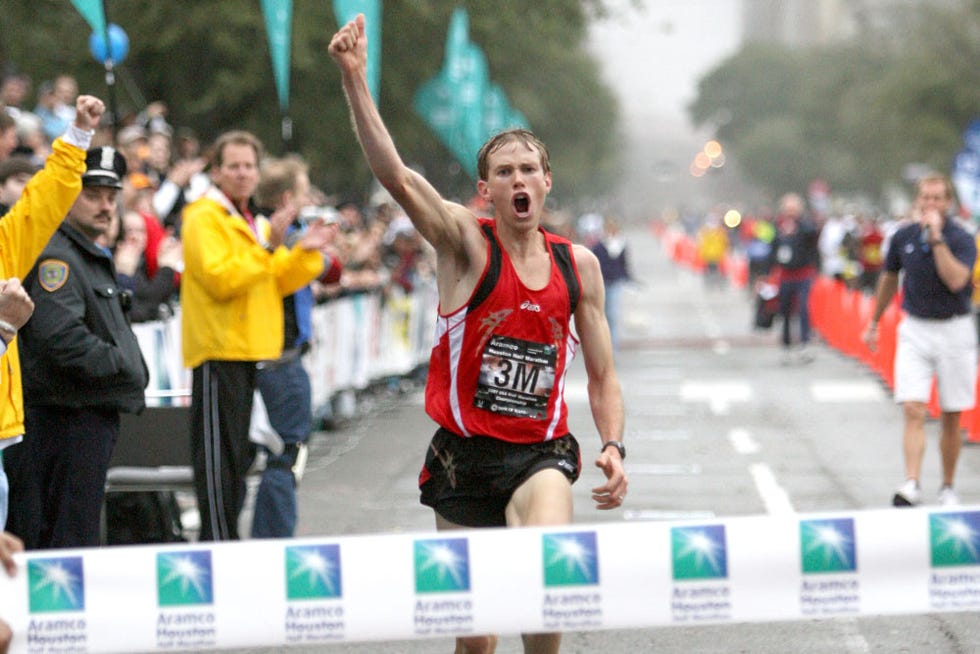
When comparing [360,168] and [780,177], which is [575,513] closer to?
[360,168]

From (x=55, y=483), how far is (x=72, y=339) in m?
0.54

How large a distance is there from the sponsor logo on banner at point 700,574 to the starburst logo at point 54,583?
1587 mm

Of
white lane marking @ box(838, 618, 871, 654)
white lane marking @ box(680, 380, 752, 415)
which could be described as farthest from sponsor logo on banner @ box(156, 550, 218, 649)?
white lane marking @ box(680, 380, 752, 415)

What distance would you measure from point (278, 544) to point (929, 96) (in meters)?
58.1

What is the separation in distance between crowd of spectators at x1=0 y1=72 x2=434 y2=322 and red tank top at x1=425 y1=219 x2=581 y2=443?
2169mm

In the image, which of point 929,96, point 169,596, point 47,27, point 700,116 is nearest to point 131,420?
point 169,596

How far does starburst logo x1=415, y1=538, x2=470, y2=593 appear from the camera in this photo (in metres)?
4.52

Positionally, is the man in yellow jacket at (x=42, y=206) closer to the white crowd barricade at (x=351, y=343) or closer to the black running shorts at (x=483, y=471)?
the black running shorts at (x=483, y=471)

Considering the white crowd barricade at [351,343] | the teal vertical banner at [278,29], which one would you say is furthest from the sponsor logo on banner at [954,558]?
the teal vertical banner at [278,29]

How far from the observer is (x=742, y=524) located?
15.2 ft

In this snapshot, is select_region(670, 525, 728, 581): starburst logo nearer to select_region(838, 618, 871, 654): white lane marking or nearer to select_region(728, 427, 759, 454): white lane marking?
select_region(838, 618, 871, 654): white lane marking

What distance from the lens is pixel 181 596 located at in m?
4.46

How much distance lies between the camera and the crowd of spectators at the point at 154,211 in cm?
944

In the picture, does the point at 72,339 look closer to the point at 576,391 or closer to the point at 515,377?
the point at 515,377
